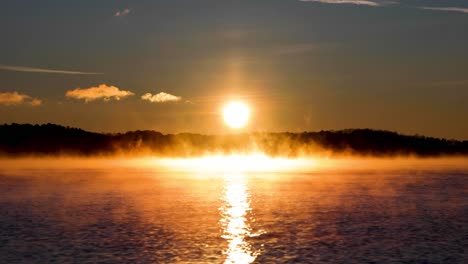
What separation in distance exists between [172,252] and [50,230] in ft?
41.9

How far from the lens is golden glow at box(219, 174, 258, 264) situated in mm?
34031

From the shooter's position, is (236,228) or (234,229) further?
(236,228)

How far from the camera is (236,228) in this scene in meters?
46.5

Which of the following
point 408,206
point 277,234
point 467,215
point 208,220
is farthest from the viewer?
point 408,206

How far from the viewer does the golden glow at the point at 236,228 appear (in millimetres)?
34031

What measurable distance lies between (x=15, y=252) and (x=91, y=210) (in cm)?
2413

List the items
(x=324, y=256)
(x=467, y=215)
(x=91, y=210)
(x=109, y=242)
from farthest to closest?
(x=91, y=210)
(x=467, y=215)
(x=109, y=242)
(x=324, y=256)

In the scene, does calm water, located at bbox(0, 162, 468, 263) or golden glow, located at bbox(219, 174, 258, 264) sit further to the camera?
calm water, located at bbox(0, 162, 468, 263)

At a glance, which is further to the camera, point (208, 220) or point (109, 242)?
point (208, 220)

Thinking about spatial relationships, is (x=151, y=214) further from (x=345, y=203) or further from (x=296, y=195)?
(x=296, y=195)

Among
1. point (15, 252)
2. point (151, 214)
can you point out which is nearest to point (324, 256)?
point (15, 252)

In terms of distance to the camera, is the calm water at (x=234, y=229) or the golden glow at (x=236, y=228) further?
the calm water at (x=234, y=229)

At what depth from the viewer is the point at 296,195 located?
78688 millimetres

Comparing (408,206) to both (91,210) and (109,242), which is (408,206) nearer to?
(91,210)
